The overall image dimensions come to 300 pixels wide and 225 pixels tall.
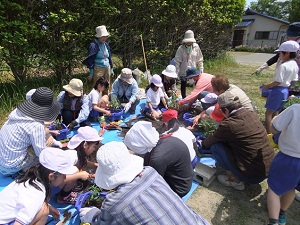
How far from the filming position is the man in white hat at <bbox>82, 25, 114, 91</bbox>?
510 centimetres

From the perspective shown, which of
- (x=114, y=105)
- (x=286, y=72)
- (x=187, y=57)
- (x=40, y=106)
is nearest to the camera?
(x=40, y=106)

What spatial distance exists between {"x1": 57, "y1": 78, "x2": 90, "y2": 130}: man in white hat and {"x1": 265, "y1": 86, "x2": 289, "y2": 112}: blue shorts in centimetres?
323

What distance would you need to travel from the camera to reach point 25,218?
164 centimetres

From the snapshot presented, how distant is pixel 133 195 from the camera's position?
146cm

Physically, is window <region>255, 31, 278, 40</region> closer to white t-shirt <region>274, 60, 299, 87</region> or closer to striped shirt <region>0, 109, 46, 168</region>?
white t-shirt <region>274, 60, 299, 87</region>

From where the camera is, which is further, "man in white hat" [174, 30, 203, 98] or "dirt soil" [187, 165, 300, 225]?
"man in white hat" [174, 30, 203, 98]

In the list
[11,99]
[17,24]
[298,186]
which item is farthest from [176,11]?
[298,186]

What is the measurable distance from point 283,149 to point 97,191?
1891 mm

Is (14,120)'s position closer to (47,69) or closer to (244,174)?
(244,174)

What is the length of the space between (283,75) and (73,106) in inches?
139

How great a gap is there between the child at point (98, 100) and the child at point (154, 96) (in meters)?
0.85

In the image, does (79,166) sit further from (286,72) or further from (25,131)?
(286,72)

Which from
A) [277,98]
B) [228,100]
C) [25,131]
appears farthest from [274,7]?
[25,131]

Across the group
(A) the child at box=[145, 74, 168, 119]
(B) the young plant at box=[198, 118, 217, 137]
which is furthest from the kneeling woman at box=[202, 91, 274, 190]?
(A) the child at box=[145, 74, 168, 119]
